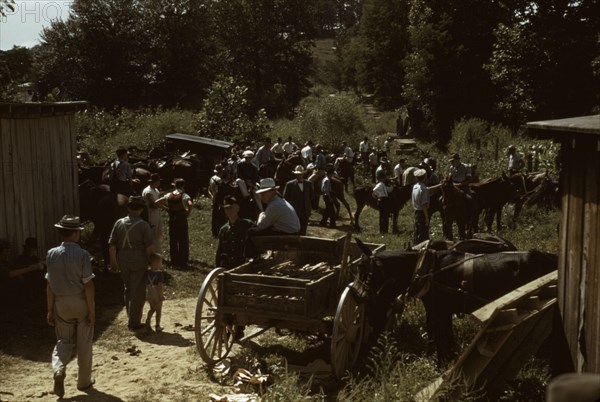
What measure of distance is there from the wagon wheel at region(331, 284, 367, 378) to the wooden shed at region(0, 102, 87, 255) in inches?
276

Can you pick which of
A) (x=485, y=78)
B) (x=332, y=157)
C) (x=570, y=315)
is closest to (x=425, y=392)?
(x=570, y=315)

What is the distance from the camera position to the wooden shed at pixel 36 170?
12.8 meters

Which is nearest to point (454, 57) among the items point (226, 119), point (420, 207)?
point (226, 119)

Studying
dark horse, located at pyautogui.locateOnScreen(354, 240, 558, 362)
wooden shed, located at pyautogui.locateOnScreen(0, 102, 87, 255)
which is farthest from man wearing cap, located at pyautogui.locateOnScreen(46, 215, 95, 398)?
wooden shed, located at pyautogui.locateOnScreen(0, 102, 87, 255)

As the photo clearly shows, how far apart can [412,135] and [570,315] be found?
42.5 meters

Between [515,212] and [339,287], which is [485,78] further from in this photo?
[339,287]

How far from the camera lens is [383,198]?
18.8 meters

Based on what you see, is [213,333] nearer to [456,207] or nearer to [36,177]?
[36,177]

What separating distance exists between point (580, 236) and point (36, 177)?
10167mm

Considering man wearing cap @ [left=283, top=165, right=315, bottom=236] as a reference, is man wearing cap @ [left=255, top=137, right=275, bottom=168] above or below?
above

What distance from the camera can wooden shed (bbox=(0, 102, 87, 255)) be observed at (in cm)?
1284

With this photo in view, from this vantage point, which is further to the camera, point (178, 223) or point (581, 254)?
point (178, 223)

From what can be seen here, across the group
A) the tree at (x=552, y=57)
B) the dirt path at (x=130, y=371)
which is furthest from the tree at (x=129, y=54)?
the dirt path at (x=130, y=371)

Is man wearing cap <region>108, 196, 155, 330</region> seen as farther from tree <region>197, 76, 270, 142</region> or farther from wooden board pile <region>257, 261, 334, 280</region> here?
tree <region>197, 76, 270, 142</region>
